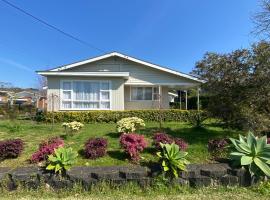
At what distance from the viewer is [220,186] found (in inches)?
211

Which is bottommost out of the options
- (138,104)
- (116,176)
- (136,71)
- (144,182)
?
(144,182)

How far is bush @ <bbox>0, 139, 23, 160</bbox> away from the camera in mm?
6246

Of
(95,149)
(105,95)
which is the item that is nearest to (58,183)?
(95,149)

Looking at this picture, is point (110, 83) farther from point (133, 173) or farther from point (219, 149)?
point (133, 173)

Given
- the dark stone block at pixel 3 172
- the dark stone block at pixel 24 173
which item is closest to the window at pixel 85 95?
the dark stone block at pixel 3 172

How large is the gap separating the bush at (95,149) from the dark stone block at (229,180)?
8.62 ft

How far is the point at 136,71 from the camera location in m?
19.7

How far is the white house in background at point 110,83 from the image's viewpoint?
17312mm

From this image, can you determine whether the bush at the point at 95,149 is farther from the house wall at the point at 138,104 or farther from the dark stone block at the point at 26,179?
the house wall at the point at 138,104

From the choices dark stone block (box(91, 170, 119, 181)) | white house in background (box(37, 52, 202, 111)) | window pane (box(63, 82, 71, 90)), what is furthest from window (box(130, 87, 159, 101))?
dark stone block (box(91, 170, 119, 181))

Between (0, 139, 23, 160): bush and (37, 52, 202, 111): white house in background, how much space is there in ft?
30.4

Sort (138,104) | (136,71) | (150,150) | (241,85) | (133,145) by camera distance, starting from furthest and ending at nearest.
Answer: (138,104) → (136,71) → (241,85) → (150,150) → (133,145)

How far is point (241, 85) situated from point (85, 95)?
11511 mm

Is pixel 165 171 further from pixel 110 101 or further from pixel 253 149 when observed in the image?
pixel 110 101
